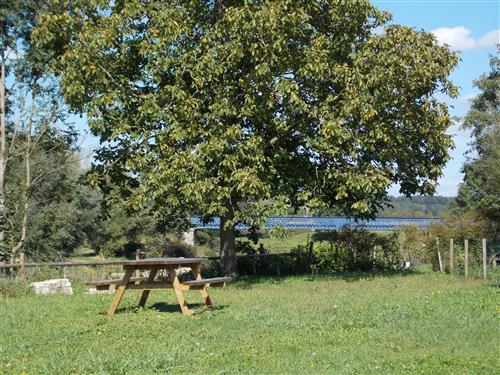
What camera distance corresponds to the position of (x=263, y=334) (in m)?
9.84

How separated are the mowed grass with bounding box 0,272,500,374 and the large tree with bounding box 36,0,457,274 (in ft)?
15.4

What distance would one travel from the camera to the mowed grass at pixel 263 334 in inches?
302

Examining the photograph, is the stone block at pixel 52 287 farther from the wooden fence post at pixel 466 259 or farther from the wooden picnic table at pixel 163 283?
the wooden fence post at pixel 466 259

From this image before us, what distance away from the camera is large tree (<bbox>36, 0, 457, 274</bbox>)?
753 inches

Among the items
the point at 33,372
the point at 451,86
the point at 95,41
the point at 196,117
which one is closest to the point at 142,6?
the point at 95,41

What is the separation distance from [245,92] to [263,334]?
10759 mm

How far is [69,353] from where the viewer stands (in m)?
8.56

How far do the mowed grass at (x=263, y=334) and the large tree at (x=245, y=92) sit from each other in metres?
4.69

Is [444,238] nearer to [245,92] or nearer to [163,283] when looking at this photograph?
[245,92]

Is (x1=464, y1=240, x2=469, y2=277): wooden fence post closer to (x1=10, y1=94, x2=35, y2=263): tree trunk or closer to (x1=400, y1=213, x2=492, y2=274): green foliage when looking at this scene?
(x1=400, y1=213, x2=492, y2=274): green foliage

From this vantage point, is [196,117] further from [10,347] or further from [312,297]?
[10,347]

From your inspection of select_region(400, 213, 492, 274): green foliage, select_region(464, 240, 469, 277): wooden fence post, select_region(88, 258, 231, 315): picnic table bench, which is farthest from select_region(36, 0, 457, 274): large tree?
select_region(88, 258, 231, 315): picnic table bench

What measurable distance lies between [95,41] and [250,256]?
10.5 metres

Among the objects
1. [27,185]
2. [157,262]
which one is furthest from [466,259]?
[27,185]
